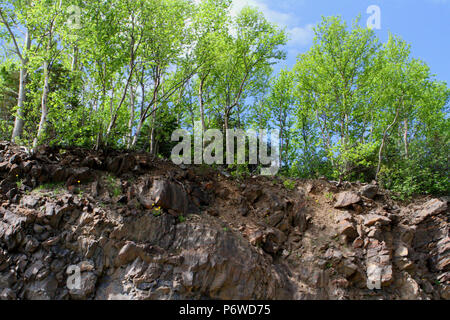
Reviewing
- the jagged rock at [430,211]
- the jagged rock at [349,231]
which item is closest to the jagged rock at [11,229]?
the jagged rock at [349,231]

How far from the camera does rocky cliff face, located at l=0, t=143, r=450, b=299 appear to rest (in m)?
9.98

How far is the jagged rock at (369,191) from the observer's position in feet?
49.1

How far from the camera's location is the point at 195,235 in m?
11.2

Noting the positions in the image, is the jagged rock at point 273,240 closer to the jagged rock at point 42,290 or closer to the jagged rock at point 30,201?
the jagged rock at point 42,290

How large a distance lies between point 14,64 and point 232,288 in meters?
17.1

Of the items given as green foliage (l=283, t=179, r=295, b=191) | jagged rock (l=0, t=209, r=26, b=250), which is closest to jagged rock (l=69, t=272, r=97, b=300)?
jagged rock (l=0, t=209, r=26, b=250)

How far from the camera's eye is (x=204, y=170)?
14.7m

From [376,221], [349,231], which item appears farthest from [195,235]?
[376,221]

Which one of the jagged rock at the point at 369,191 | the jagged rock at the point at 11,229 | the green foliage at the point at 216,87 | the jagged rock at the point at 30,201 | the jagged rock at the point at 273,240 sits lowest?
the jagged rock at the point at 273,240

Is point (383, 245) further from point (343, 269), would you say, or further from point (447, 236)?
point (447, 236)

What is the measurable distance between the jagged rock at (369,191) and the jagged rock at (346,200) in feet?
2.47

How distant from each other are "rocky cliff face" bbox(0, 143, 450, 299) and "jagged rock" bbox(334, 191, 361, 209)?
47mm

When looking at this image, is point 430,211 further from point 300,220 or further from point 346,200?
point 300,220
